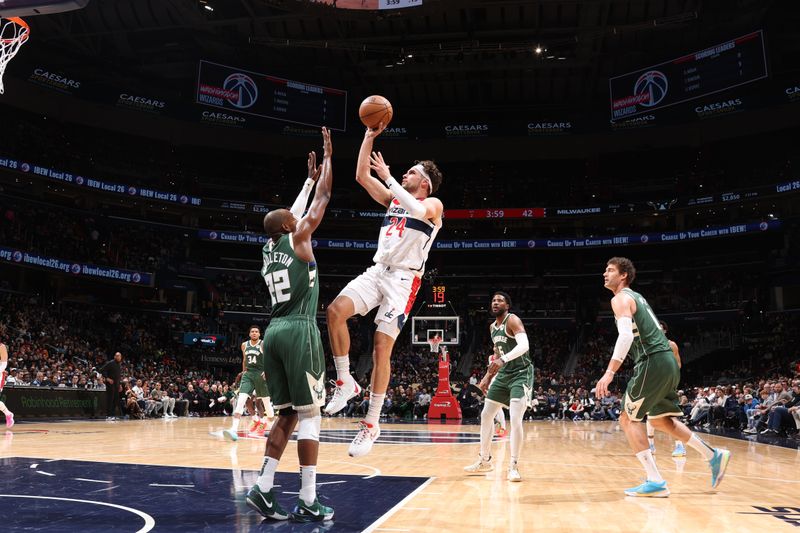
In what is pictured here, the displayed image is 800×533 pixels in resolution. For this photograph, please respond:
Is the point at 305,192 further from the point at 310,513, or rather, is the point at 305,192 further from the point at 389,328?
the point at 310,513

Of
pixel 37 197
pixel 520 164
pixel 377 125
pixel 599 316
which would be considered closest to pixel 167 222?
pixel 37 197

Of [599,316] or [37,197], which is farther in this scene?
[599,316]

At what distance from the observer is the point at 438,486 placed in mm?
7098

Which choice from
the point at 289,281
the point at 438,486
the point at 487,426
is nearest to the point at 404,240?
the point at 289,281

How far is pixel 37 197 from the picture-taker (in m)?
33.4

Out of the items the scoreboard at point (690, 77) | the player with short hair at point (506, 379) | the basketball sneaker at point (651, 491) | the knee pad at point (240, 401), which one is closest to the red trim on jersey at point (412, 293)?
the player with short hair at point (506, 379)

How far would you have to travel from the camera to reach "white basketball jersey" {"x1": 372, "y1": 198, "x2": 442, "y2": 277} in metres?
5.85

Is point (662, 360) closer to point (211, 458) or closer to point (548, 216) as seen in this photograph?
point (211, 458)

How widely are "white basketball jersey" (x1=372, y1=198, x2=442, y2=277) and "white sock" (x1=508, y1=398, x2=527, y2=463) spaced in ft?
9.72

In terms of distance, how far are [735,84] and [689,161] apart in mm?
9576

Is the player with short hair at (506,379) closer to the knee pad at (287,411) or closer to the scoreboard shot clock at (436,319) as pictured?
the knee pad at (287,411)

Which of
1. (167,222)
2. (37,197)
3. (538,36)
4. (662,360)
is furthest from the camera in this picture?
(167,222)

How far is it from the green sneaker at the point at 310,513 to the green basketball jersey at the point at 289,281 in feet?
4.75

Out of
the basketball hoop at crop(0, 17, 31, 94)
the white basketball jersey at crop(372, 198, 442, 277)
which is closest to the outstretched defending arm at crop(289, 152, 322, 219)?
the white basketball jersey at crop(372, 198, 442, 277)
